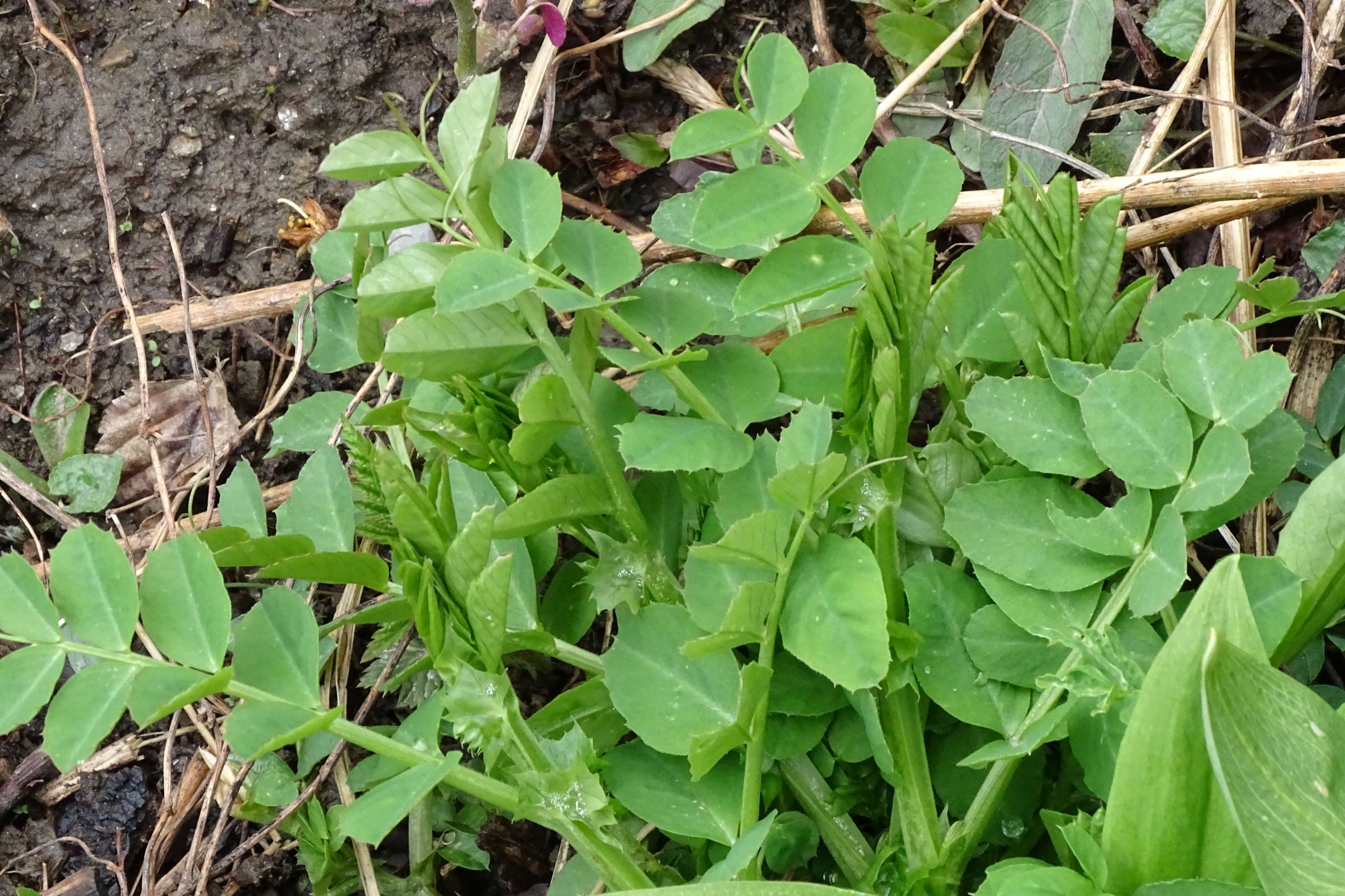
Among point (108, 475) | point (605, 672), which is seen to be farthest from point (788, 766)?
point (108, 475)

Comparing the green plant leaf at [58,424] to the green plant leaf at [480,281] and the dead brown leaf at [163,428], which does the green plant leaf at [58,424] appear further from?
the green plant leaf at [480,281]

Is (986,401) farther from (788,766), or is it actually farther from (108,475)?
(108,475)

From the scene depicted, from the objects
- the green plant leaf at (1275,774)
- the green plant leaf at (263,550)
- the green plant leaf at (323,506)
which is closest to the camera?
the green plant leaf at (1275,774)

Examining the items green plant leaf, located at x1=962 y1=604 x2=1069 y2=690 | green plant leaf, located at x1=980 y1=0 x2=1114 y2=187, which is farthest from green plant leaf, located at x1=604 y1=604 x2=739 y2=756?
green plant leaf, located at x1=980 y1=0 x2=1114 y2=187

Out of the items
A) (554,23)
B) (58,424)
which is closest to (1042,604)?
(554,23)

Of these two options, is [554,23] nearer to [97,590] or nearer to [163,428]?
[163,428]

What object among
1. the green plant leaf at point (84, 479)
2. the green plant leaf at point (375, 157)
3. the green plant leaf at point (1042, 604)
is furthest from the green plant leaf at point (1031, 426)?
the green plant leaf at point (84, 479)
